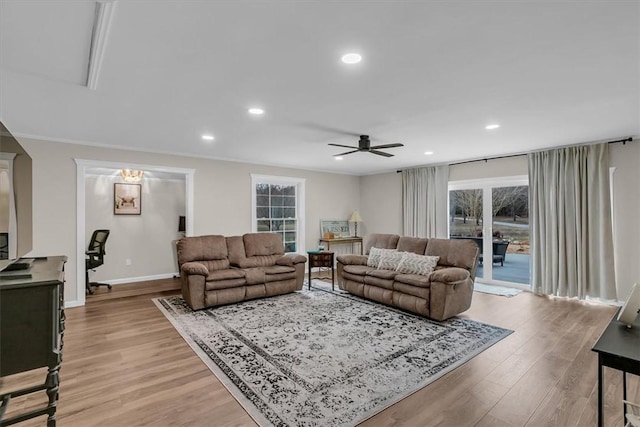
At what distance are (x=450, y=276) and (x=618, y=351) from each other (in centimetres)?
248

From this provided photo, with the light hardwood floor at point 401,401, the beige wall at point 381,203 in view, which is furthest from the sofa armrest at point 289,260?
the beige wall at point 381,203

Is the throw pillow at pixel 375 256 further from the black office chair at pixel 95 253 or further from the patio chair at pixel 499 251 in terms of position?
the black office chair at pixel 95 253

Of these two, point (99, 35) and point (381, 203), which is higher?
point (99, 35)

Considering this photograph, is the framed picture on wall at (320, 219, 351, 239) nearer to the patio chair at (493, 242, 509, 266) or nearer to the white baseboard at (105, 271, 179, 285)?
the patio chair at (493, 242, 509, 266)

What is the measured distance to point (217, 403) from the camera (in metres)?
2.23

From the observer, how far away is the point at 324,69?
7.63ft

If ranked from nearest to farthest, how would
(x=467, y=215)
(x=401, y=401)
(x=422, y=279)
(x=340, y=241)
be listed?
(x=401, y=401) < (x=422, y=279) < (x=467, y=215) < (x=340, y=241)

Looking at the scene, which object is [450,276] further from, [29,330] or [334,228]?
[334,228]

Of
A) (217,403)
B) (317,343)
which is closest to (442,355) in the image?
(317,343)

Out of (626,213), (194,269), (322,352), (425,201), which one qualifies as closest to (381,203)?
(425,201)

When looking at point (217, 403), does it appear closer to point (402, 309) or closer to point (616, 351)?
point (616, 351)

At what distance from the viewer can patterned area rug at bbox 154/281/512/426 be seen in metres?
2.22

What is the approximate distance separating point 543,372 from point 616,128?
10.7ft

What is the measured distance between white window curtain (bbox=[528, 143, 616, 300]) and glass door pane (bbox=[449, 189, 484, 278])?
3.25 feet
